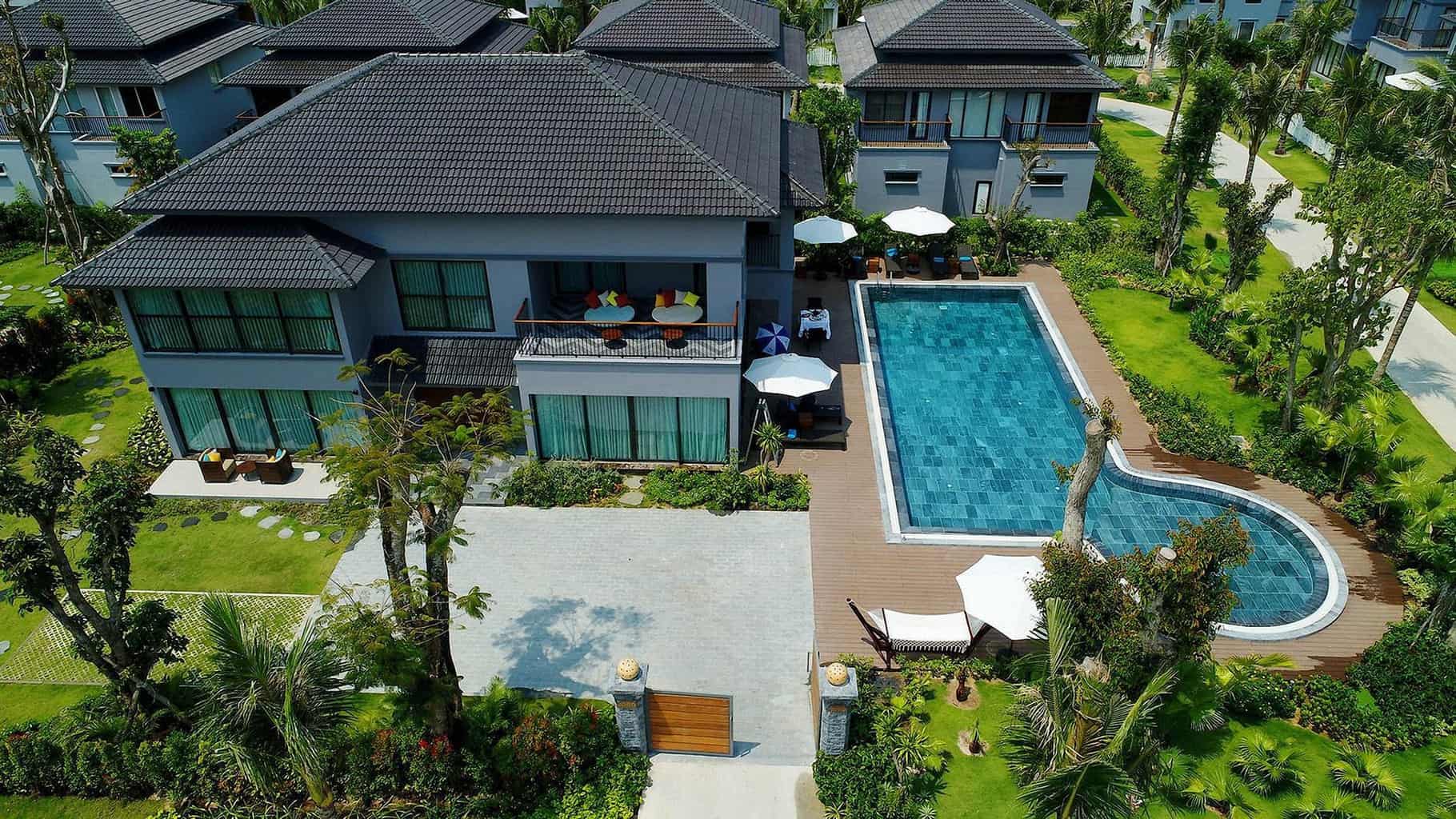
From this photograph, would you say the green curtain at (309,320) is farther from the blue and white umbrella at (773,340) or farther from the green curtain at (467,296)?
the blue and white umbrella at (773,340)

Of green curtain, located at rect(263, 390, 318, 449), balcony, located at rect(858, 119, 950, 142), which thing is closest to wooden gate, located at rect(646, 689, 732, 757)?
green curtain, located at rect(263, 390, 318, 449)

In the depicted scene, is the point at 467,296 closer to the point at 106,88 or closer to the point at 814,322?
the point at 814,322

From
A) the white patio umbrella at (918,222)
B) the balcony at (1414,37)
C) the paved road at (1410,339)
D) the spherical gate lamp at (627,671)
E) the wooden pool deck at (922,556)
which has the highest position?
the balcony at (1414,37)

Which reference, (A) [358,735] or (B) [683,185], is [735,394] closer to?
(B) [683,185]

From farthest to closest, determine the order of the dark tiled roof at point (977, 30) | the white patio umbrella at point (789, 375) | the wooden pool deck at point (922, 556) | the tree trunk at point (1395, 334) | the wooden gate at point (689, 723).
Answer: the dark tiled roof at point (977, 30), the tree trunk at point (1395, 334), the white patio umbrella at point (789, 375), the wooden pool deck at point (922, 556), the wooden gate at point (689, 723)

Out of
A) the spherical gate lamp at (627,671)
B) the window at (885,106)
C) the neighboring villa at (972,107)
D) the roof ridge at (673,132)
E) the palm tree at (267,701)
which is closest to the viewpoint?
the palm tree at (267,701)

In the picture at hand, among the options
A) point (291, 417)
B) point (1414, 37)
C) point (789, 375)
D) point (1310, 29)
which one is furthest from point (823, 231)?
point (1414, 37)

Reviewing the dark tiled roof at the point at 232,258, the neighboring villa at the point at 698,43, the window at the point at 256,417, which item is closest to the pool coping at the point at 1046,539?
the neighboring villa at the point at 698,43
